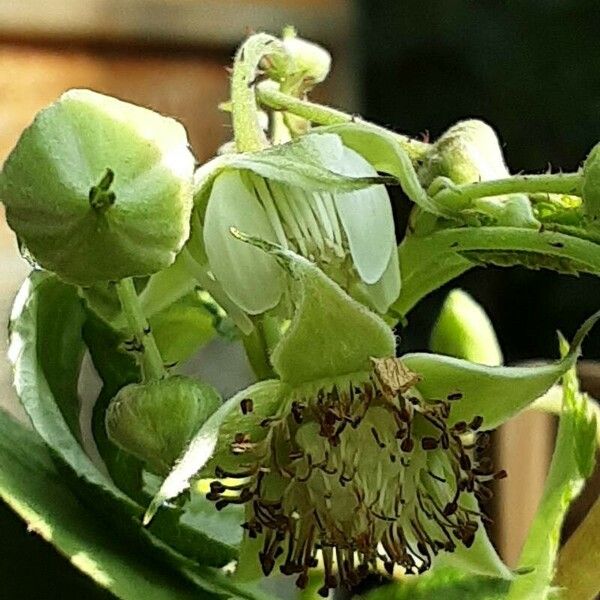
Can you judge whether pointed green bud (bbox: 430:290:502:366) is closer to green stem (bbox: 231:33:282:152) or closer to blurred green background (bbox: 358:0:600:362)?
green stem (bbox: 231:33:282:152)

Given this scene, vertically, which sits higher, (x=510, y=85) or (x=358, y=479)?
(x=358, y=479)

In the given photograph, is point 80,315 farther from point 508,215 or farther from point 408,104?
point 408,104

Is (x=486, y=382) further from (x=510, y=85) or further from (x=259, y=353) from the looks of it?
(x=510, y=85)

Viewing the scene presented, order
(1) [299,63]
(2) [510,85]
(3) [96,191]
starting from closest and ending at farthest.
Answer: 1. (3) [96,191]
2. (1) [299,63]
3. (2) [510,85]

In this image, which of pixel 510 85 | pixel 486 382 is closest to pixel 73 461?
pixel 486 382

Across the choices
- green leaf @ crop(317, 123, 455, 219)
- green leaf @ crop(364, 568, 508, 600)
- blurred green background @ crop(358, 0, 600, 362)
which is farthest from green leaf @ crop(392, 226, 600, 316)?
blurred green background @ crop(358, 0, 600, 362)

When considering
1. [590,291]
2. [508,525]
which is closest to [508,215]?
[508,525]

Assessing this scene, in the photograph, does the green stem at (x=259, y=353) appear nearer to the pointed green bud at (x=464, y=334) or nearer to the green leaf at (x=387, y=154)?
the green leaf at (x=387, y=154)
